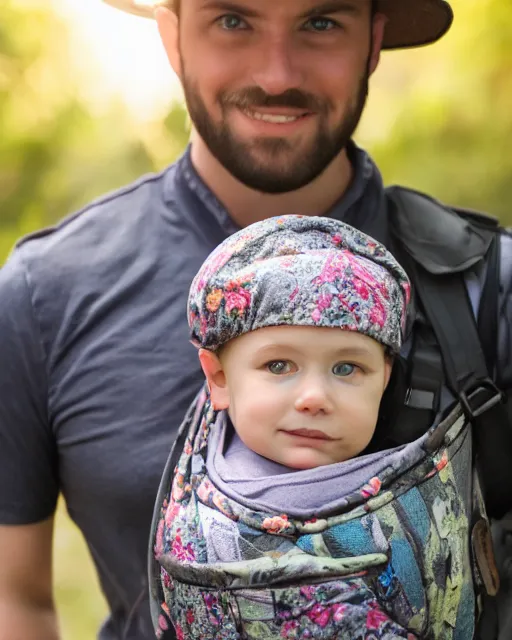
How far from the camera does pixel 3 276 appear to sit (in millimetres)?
1696

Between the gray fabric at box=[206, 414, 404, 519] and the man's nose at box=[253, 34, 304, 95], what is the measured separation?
638 mm

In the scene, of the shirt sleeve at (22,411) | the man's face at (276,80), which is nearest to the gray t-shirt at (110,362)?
the shirt sleeve at (22,411)

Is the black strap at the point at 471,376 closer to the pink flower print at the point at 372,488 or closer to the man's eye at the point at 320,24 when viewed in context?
the pink flower print at the point at 372,488

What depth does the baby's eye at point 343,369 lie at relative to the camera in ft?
4.14

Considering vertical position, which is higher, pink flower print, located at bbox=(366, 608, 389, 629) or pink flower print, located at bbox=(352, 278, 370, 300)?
pink flower print, located at bbox=(352, 278, 370, 300)

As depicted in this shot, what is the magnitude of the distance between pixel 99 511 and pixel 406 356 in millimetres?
604

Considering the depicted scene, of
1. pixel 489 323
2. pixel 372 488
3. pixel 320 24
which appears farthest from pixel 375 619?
pixel 320 24

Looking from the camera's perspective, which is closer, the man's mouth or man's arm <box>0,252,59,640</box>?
the man's mouth

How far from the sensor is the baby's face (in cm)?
124

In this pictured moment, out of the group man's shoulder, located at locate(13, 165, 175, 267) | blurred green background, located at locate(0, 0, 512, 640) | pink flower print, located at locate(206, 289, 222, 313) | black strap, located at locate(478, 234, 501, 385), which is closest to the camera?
pink flower print, located at locate(206, 289, 222, 313)

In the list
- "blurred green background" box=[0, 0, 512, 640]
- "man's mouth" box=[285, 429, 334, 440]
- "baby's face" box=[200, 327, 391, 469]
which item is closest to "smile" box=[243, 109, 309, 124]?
"baby's face" box=[200, 327, 391, 469]

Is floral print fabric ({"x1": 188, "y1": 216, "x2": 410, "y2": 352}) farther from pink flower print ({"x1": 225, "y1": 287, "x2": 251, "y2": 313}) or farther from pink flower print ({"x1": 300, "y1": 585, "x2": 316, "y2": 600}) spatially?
pink flower print ({"x1": 300, "y1": 585, "x2": 316, "y2": 600})

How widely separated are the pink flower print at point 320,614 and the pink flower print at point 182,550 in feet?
0.59

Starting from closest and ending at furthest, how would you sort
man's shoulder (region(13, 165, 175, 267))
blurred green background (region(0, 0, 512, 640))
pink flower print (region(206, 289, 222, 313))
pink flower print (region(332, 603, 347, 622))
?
pink flower print (region(332, 603, 347, 622)) < pink flower print (region(206, 289, 222, 313)) < man's shoulder (region(13, 165, 175, 267)) < blurred green background (region(0, 0, 512, 640))
